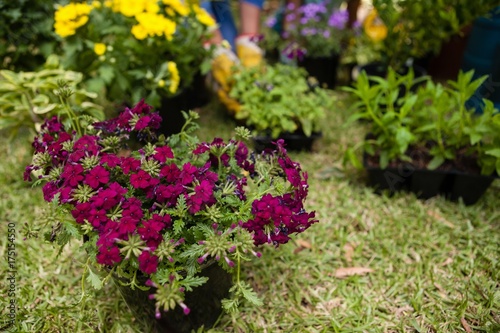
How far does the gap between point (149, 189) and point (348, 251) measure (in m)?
0.98

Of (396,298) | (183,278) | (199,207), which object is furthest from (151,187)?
(396,298)

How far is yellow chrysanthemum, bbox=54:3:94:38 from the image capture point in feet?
6.30

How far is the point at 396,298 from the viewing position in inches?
60.6

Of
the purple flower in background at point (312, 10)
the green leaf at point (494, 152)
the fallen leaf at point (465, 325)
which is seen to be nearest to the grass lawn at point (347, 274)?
the fallen leaf at point (465, 325)

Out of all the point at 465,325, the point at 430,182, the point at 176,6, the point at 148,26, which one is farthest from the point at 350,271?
the point at 176,6

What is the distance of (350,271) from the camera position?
1.66m

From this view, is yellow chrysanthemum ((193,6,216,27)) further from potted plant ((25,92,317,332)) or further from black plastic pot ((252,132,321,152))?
potted plant ((25,92,317,332))

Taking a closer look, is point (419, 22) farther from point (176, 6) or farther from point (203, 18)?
point (176, 6)

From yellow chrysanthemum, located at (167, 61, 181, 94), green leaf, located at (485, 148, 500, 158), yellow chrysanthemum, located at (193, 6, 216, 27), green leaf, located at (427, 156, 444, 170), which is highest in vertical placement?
yellow chrysanthemum, located at (193, 6, 216, 27)

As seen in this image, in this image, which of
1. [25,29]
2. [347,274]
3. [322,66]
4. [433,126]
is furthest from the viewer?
[322,66]

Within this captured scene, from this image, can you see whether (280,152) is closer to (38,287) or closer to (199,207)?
(199,207)

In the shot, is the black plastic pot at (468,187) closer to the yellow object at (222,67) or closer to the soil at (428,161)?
the soil at (428,161)

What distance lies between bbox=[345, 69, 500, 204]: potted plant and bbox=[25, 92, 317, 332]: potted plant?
0.82 meters

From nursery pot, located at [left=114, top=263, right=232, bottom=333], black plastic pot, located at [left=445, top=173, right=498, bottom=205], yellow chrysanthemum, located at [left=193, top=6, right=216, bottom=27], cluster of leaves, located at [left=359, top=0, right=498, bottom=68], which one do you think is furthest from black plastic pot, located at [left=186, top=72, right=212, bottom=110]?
black plastic pot, located at [left=445, top=173, right=498, bottom=205]
